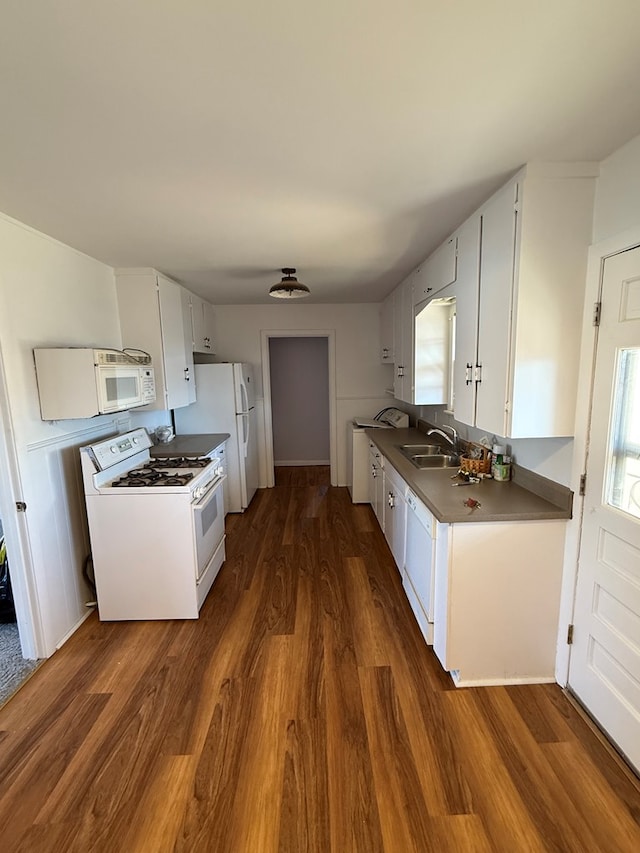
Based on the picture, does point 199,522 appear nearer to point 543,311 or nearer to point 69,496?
point 69,496

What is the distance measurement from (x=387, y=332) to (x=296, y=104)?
3.25 m

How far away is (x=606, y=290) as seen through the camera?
1534mm

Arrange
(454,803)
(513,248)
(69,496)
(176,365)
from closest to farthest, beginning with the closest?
(454,803) < (513,248) < (69,496) < (176,365)

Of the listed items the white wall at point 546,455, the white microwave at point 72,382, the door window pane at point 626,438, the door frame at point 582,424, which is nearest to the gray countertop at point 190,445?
the white microwave at point 72,382

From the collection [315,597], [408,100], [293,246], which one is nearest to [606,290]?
[408,100]

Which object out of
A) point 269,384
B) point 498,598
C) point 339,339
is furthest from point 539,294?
point 269,384

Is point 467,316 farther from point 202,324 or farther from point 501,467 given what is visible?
point 202,324

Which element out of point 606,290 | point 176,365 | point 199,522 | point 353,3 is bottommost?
point 199,522

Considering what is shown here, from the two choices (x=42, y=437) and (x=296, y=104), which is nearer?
(x=296, y=104)

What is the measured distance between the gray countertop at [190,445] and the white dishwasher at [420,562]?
175 cm

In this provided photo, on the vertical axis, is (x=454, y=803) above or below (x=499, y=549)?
below

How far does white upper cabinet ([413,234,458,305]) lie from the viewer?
2.28m

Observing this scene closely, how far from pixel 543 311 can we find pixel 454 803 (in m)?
1.91

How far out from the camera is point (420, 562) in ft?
7.29
